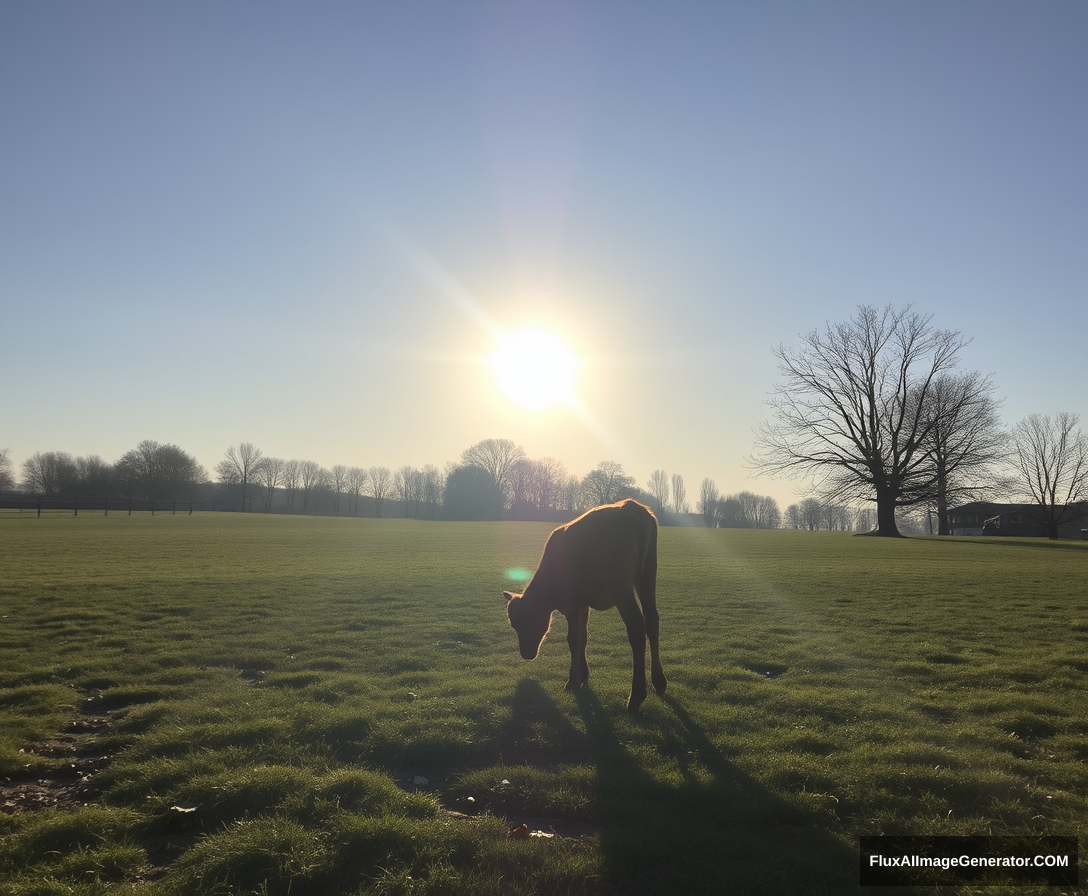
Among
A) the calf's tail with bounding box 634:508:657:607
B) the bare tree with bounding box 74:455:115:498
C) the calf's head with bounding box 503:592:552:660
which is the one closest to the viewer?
the calf's tail with bounding box 634:508:657:607

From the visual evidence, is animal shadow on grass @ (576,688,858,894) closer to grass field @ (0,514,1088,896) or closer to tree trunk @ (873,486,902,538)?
grass field @ (0,514,1088,896)

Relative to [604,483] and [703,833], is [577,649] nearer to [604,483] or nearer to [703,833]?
[703,833]

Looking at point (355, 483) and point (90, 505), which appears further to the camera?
point (355, 483)

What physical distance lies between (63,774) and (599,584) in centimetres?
591

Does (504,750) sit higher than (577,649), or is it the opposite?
(577,649)

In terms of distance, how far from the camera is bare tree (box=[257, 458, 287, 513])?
143m

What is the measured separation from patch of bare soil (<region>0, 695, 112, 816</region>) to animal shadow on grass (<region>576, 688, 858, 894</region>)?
456 centimetres

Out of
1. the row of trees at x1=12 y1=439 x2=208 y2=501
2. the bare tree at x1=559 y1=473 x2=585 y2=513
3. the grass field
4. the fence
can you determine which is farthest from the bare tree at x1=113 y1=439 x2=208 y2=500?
the grass field

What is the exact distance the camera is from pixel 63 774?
5711 mm

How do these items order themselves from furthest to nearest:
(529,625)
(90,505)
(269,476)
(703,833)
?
(269,476), (90,505), (529,625), (703,833)

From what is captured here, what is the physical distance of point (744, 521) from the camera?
163875mm

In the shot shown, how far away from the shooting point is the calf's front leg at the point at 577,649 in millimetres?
8328

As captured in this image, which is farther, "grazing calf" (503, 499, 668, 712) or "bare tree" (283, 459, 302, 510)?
"bare tree" (283, 459, 302, 510)

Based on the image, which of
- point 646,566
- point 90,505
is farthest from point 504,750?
point 90,505
